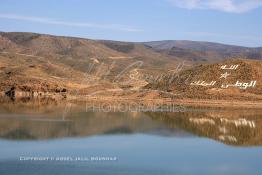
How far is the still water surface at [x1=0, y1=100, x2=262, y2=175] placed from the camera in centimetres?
2397

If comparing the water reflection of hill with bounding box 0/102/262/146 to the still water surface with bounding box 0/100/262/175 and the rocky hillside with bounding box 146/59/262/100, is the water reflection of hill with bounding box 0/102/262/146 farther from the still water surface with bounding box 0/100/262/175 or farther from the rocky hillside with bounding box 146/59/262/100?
the rocky hillside with bounding box 146/59/262/100

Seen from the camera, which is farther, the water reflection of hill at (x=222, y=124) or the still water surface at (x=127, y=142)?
the water reflection of hill at (x=222, y=124)

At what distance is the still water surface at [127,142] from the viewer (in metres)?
24.0

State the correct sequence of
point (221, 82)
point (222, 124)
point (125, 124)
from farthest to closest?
point (221, 82)
point (222, 124)
point (125, 124)

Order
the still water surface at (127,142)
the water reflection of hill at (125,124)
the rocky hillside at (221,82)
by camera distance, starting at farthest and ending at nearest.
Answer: the rocky hillside at (221,82), the water reflection of hill at (125,124), the still water surface at (127,142)

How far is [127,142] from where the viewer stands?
107 ft

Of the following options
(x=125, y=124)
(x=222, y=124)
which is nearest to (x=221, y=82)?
(x=222, y=124)

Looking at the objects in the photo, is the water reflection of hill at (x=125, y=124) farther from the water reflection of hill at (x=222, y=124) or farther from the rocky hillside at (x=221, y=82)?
the rocky hillside at (x=221, y=82)

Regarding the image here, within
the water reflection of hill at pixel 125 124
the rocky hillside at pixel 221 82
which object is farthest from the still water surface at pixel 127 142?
the rocky hillside at pixel 221 82

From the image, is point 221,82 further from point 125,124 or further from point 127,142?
point 127,142

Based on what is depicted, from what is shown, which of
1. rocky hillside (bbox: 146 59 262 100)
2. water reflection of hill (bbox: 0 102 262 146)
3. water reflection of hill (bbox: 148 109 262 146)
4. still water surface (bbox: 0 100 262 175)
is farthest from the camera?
rocky hillside (bbox: 146 59 262 100)

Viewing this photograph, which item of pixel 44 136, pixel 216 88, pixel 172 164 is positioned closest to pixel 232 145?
pixel 172 164

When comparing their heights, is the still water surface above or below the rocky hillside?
below

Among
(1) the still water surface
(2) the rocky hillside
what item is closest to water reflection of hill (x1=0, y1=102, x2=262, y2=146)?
(1) the still water surface
